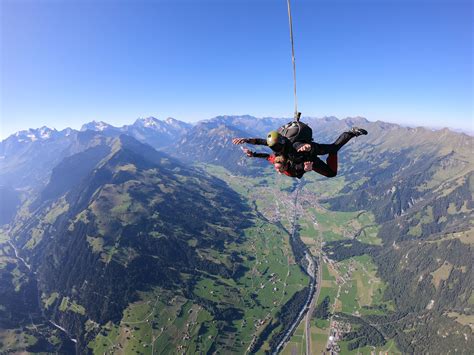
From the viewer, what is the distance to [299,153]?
18.2 metres

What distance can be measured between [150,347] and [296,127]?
20165 cm

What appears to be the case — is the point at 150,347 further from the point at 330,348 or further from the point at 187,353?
the point at 330,348

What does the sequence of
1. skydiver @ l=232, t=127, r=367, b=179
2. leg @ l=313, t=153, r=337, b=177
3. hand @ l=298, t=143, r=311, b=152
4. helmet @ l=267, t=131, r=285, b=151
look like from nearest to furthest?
helmet @ l=267, t=131, r=285, b=151 → skydiver @ l=232, t=127, r=367, b=179 → hand @ l=298, t=143, r=311, b=152 → leg @ l=313, t=153, r=337, b=177

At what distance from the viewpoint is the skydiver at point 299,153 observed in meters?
17.1

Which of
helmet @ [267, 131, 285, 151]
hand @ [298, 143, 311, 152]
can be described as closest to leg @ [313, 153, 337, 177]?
hand @ [298, 143, 311, 152]

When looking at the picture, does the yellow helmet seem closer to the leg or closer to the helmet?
the helmet

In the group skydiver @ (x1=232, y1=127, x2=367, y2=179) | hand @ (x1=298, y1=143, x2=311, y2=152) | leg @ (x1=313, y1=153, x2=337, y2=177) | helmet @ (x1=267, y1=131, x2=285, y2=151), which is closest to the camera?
helmet @ (x1=267, y1=131, x2=285, y2=151)

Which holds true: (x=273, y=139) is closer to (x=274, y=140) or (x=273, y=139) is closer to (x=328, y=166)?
(x=274, y=140)

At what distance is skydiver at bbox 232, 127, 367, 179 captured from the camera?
17109mm

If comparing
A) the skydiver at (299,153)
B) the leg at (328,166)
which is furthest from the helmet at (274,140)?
the leg at (328,166)

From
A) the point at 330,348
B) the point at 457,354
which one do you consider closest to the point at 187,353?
the point at 330,348

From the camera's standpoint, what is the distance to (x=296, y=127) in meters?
18.7

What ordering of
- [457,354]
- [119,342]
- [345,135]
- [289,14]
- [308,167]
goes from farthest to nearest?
[119,342] → [457,354] → [345,135] → [308,167] → [289,14]

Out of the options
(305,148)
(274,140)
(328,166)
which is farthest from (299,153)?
(328,166)
